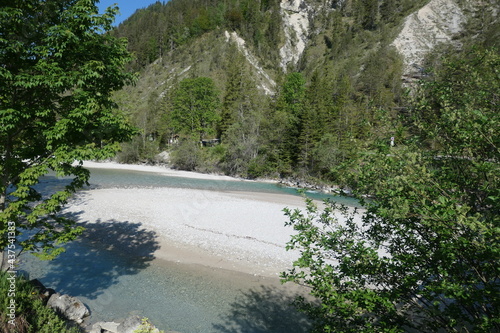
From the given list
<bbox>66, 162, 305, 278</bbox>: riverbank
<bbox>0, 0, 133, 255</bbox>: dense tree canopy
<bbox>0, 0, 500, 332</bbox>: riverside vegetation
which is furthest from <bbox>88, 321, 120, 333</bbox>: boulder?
<bbox>66, 162, 305, 278</bbox>: riverbank

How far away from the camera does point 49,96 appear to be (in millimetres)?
5488

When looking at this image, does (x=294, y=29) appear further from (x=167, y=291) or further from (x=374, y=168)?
(x=374, y=168)

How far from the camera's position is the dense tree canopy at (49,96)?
5027 mm

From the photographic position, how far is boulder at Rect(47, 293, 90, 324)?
6.72 meters

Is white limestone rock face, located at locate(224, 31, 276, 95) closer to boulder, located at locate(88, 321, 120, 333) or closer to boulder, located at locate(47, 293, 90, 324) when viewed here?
boulder, located at locate(47, 293, 90, 324)

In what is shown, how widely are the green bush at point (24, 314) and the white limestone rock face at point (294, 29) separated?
11004cm

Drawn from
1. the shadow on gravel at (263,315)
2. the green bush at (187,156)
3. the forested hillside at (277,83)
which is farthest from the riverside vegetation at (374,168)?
the green bush at (187,156)

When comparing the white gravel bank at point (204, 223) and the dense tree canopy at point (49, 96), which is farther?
the white gravel bank at point (204, 223)

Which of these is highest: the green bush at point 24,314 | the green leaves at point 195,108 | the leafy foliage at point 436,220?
the green leaves at point 195,108

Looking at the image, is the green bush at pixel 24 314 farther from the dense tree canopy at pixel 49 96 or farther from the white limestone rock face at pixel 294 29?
the white limestone rock face at pixel 294 29

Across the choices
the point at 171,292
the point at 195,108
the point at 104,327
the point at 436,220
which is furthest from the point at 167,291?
the point at 195,108

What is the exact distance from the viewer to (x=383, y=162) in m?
3.32

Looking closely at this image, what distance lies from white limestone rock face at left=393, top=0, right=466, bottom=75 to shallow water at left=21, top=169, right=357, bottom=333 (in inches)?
3104

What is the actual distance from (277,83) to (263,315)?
66249 mm
